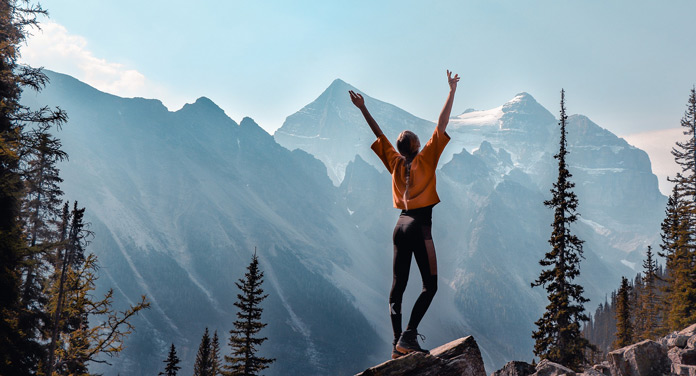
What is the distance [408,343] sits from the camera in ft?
24.7

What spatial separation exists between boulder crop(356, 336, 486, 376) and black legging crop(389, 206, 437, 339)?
48cm

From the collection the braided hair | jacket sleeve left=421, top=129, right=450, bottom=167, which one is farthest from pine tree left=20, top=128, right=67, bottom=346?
jacket sleeve left=421, top=129, right=450, bottom=167

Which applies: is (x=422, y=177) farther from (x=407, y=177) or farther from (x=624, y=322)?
(x=624, y=322)

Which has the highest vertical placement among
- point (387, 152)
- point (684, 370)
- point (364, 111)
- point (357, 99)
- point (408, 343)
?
point (357, 99)

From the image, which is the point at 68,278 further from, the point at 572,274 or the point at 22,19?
the point at 572,274

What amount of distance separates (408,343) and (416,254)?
4.46 ft

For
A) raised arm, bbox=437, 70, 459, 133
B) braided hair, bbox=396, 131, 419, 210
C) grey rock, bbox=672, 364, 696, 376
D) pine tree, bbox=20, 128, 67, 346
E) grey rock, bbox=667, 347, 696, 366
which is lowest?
grey rock, bbox=672, 364, 696, 376

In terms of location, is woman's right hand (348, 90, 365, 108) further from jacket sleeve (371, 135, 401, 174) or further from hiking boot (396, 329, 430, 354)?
hiking boot (396, 329, 430, 354)

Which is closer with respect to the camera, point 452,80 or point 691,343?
point 452,80

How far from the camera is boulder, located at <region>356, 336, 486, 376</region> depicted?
727 centimetres

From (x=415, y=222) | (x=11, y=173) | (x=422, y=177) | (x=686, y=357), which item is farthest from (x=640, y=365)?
(x=11, y=173)

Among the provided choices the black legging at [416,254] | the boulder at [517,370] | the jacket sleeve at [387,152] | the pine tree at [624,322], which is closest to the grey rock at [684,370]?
the boulder at [517,370]

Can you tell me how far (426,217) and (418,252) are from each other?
0.56 meters

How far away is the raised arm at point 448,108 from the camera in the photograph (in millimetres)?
7707
